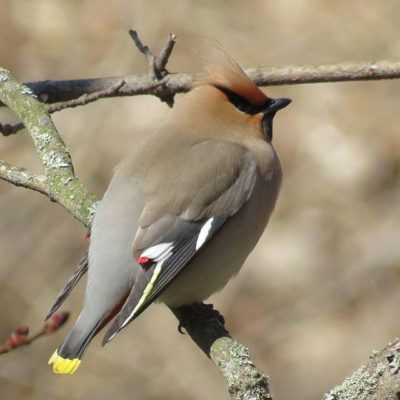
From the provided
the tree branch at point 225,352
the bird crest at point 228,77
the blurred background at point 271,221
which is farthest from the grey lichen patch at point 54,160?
the blurred background at point 271,221

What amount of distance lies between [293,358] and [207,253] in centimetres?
371

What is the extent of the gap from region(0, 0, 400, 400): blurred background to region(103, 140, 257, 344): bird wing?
9.30 feet

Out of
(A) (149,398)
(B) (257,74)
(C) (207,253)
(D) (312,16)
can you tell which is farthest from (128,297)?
(D) (312,16)

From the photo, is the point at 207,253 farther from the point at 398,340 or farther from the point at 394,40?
the point at 394,40

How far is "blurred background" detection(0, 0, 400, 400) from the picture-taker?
25.2 feet

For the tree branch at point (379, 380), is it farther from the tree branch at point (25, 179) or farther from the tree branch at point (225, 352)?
the tree branch at point (25, 179)

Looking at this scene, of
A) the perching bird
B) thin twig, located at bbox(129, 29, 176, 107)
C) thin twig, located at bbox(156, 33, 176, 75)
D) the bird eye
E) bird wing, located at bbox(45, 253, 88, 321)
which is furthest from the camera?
the bird eye

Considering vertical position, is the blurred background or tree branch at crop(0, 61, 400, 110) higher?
tree branch at crop(0, 61, 400, 110)

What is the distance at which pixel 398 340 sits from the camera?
3.03 metres

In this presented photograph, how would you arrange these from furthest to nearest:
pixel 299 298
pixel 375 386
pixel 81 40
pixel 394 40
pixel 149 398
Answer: pixel 81 40 → pixel 394 40 → pixel 299 298 → pixel 149 398 → pixel 375 386

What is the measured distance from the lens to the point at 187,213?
13.8 ft

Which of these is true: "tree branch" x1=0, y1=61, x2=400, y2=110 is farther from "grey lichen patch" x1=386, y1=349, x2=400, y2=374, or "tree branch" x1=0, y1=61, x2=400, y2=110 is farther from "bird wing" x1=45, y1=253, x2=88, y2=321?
"grey lichen patch" x1=386, y1=349, x2=400, y2=374

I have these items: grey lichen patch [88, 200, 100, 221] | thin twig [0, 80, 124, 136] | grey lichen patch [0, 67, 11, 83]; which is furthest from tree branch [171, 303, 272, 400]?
grey lichen patch [0, 67, 11, 83]

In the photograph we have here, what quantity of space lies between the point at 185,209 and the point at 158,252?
236mm
